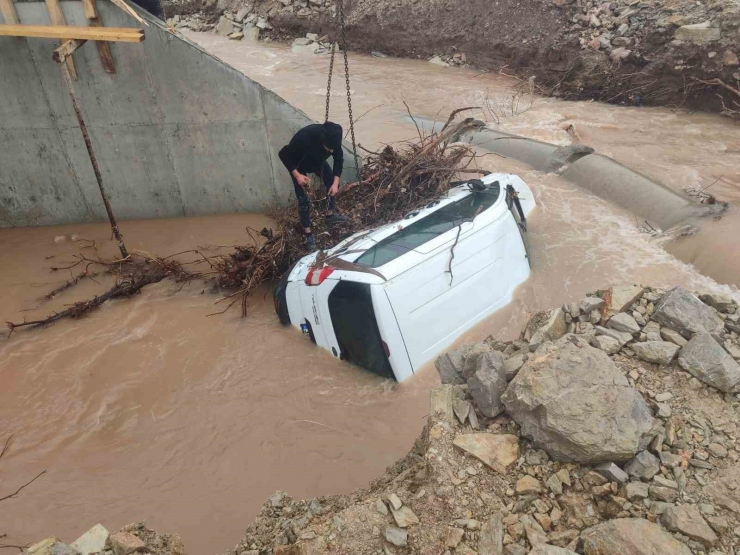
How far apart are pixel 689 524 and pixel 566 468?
21.2 inches

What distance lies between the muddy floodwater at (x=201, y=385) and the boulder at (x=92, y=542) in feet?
3.88

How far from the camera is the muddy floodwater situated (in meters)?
4.02

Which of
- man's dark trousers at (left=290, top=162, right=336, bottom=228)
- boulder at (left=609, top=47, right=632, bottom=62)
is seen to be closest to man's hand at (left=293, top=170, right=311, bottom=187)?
man's dark trousers at (left=290, top=162, right=336, bottom=228)

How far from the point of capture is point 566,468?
7.92 feet

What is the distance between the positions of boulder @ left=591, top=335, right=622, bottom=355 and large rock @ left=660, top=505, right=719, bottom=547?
3.36 feet

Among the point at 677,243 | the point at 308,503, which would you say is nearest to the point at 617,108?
the point at 677,243

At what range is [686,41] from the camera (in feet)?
35.0

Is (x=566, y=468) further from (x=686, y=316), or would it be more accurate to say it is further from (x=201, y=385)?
(x=201, y=385)

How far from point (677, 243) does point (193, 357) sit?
6601 millimetres

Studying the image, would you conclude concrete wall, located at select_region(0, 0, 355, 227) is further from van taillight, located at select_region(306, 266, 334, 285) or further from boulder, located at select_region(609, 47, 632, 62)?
boulder, located at select_region(609, 47, 632, 62)

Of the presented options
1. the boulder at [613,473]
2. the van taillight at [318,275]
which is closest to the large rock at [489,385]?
the boulder at [613,473]

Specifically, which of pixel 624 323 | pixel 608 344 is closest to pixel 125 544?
pixel 608 344

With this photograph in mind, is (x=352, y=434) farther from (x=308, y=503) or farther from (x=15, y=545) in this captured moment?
(x=15, y=545)

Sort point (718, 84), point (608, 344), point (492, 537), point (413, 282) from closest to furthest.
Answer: point (492, 537) → point (608, 344) → point (413, 282) → point (718, 84)
